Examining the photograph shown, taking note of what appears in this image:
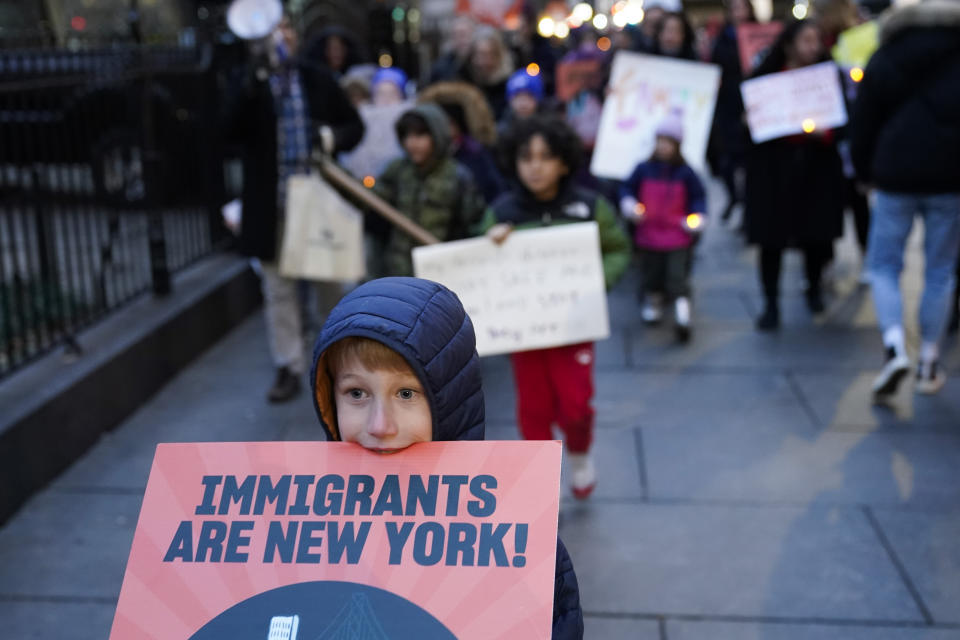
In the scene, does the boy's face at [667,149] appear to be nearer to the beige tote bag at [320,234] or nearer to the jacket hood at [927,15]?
the jacket hood at [927,15]

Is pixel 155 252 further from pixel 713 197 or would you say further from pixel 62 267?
pixel 713 197

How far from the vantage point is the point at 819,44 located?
22.7ft

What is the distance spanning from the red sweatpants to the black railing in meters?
2.46

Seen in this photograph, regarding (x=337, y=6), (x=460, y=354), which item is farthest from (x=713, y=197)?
(x=460, y=354)

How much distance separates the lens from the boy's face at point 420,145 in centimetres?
531

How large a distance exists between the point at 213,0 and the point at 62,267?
2207 millimetres

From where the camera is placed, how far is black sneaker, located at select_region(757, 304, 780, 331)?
719cm

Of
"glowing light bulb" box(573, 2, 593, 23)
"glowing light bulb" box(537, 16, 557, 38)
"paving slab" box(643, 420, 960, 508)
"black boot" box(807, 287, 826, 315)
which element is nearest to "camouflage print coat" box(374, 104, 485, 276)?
"paving slab" box(643, 420, 960, 508)

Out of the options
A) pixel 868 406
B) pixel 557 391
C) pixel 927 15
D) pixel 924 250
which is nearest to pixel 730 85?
pixel 924 250

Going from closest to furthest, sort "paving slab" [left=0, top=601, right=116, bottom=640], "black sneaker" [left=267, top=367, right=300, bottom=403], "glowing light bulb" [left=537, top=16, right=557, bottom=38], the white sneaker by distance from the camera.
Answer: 1. "paving slab" [left=0, top=601, right=116, bottom=640]
2. the white sneaker
3. "black sneaker" [left=267, top=367, right=300, bottom=403]
4. "glowing light bulb" [left=537, top=16, right=557, bottom=38]

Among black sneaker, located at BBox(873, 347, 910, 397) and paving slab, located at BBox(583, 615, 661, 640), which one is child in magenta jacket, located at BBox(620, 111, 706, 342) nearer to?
black sneaker, located at BBox(873, 347, 910, 397)

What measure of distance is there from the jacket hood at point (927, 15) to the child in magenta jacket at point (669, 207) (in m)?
1.92

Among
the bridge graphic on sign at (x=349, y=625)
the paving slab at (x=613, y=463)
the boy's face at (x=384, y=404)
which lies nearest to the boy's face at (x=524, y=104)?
the paving slab at (x=613, y=463)

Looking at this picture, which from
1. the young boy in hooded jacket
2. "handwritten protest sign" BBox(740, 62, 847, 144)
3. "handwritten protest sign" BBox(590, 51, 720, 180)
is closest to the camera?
the young boy in hooded jacket
